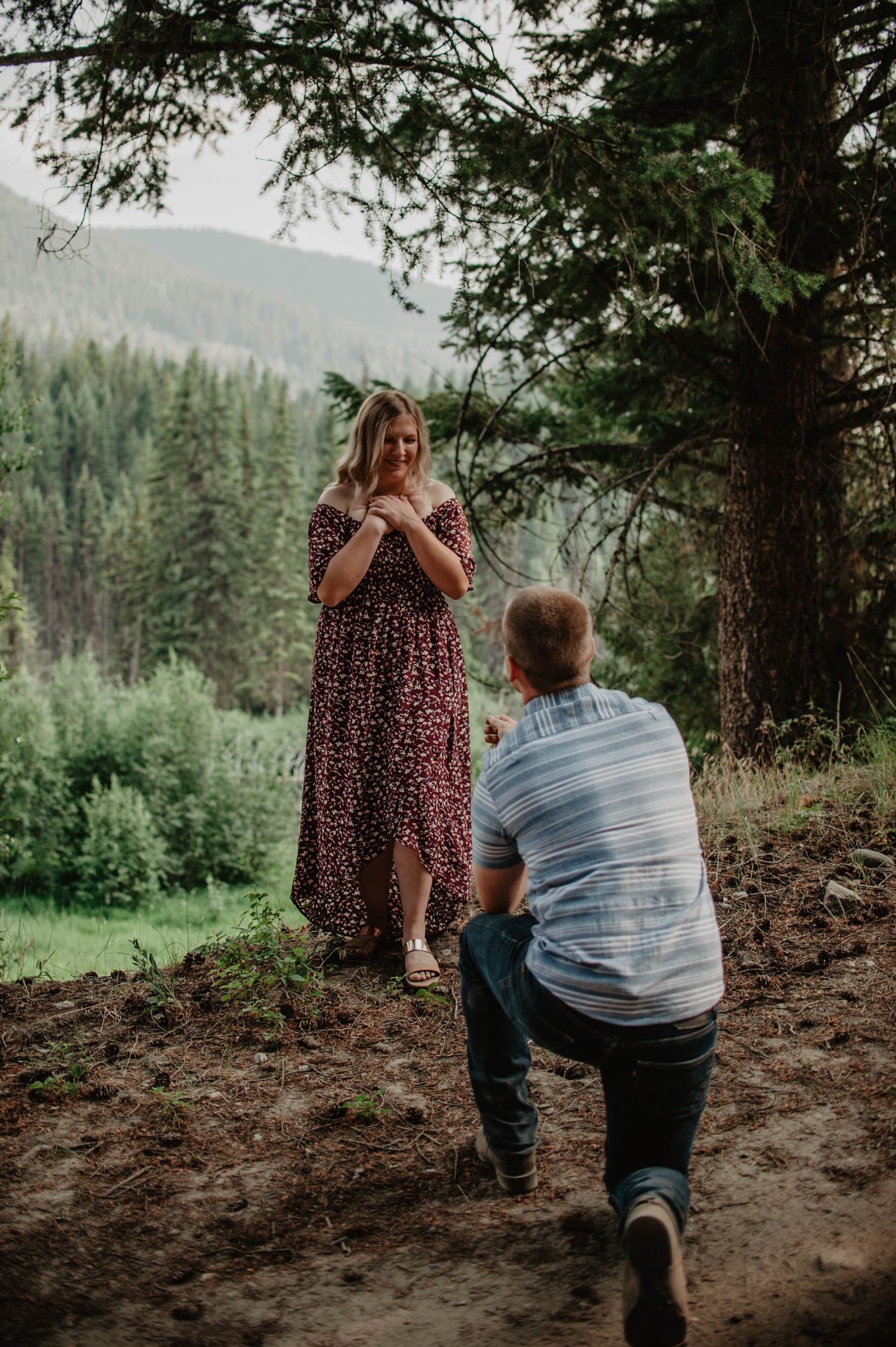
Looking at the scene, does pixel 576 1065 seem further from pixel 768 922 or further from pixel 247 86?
pixel 247 86

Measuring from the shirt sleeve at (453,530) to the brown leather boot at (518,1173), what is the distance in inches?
86.4

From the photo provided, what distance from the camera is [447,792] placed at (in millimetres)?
4031

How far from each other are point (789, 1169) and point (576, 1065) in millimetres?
851

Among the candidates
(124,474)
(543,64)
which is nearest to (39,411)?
(124,474)

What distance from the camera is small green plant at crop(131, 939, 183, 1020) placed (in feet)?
11.9

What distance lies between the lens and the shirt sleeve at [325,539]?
12.7 feet

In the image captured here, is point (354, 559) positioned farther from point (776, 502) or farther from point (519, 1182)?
point (776, 502)

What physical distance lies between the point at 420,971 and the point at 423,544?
163 centimetres

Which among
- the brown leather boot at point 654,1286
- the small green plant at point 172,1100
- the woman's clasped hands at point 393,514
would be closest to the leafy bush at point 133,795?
the woman's clasped hands at point 393,514

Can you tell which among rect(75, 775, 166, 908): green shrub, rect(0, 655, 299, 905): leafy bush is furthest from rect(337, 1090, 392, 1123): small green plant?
rect(75, 775, 166, 908): green shrub

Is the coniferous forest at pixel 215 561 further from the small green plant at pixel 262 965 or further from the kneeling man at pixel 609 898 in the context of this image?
the kneeling man at pixel 609 898

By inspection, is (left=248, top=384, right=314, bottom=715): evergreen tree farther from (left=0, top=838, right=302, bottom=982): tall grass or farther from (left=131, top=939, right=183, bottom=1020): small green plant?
(left=131, top=939, right=183, bottom=1020): small green plant

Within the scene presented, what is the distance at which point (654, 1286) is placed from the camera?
1727mm

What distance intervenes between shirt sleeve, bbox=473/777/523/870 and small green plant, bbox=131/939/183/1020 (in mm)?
1930
